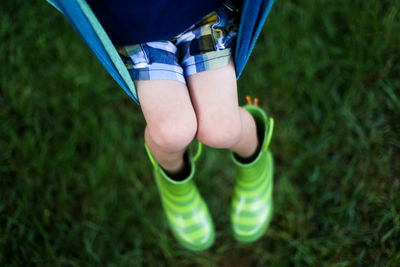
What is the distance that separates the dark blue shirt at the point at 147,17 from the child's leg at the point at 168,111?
0.41 ft

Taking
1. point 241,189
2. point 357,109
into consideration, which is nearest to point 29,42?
point 241,189

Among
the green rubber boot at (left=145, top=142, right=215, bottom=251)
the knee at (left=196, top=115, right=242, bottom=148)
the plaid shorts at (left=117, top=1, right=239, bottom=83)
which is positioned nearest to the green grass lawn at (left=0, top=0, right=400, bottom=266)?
the green rubber boot at (left=145, top=142, right=215, bottom=251)

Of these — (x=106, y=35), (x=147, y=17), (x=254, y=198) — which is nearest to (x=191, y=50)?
(x=147, y=17)

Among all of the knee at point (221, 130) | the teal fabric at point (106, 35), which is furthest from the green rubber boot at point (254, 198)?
the teal fabric at point (106, 35)

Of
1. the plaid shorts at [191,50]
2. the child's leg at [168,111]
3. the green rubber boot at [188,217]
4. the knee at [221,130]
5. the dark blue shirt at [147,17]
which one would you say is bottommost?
the green rubber boot at [188,217]

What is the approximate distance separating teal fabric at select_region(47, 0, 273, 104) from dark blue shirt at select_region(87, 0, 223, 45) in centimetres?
11

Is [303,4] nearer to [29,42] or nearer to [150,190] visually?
[150,190]

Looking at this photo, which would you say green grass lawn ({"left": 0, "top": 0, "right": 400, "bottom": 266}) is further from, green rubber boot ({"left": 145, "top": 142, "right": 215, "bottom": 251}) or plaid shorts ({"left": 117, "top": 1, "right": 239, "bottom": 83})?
plaid shorts ({"left": 117, "top": 1, "right": 239, "bottom": 83})

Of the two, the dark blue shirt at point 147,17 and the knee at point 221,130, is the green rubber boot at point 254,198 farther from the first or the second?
the dark blue shirt at point 147,17

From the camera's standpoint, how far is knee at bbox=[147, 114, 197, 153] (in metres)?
0.84

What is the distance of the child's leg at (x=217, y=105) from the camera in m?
0.88

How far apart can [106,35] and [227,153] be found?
849 mm

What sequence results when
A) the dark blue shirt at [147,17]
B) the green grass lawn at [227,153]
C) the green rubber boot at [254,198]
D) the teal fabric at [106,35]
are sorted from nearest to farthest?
the teal fabric at [106,35] < the dark blue shirt at [147,17] < the green rubber boot at [254,198] < the green grass lawn at [227,153]

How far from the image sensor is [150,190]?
4.53 ft
